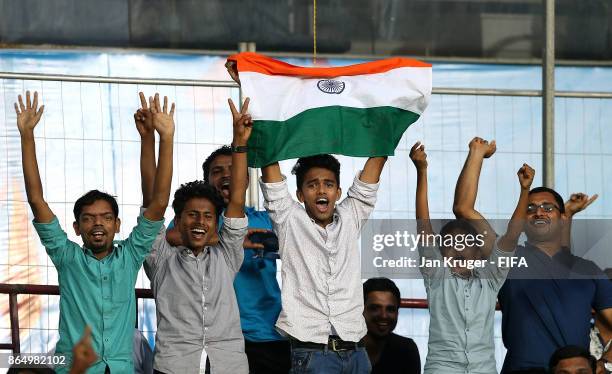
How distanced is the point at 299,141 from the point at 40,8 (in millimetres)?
3826

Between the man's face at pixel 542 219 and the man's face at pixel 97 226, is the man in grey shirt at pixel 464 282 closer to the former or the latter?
the man's face at pixel 542 219

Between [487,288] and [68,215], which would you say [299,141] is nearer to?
[487,288]

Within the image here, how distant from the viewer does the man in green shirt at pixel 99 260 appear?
714cm

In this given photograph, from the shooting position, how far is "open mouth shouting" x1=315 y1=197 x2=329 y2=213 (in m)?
7.46

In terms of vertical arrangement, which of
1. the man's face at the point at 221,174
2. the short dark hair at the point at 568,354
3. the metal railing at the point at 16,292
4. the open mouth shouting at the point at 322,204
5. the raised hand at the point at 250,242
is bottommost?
the short dark hair at the point at 568,354

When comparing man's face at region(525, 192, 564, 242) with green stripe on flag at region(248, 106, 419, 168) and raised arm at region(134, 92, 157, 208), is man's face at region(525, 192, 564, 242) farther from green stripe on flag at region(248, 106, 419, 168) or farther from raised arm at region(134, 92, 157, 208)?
raised arm at region(134, 92, 157, 208)

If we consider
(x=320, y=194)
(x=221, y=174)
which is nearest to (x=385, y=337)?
(x=320, y=194)

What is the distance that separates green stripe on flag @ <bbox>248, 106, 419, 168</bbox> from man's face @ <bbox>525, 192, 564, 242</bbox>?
2.58 ft

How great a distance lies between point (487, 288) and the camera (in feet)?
25.4

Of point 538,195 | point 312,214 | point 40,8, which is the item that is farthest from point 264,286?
point 40,8

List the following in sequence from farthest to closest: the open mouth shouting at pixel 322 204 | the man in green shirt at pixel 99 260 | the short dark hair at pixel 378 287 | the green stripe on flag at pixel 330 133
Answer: the short dark hair at pixel 378 287, the green stripe on flag at pixel 330 133, the open mouth shouting at pixel 322 204, the man in green shirt at pixel 99 260

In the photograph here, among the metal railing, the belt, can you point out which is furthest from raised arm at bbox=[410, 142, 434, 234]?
the metal railing

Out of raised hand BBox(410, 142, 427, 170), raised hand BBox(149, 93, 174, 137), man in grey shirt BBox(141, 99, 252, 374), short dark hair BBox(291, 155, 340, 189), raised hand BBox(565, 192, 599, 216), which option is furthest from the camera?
raised hand BBox(565, 192, 599, 216)

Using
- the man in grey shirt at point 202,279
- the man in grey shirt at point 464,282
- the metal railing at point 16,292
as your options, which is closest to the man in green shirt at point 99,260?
the man in grey shirt at point 202,279
